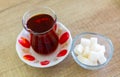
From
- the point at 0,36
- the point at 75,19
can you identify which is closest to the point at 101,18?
the point at 75,19

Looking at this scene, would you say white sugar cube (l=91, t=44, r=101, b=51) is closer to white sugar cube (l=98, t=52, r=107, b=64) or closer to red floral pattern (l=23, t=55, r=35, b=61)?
white sugar cube (l=98, t=52, r=107, b=64)

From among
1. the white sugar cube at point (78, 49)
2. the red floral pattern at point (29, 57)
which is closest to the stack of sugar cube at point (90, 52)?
the white sugar cube at point (78, 49)

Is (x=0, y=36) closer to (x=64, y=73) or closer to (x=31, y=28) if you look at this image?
(x=31, y=28)

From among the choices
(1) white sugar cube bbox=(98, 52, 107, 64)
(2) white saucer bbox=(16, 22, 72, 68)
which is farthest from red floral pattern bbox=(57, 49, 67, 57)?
(1) white sugar cube bbox=(98, 52, 107, 64)

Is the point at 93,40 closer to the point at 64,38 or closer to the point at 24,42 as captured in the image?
the point at 64,38

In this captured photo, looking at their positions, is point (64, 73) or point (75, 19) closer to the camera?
point (64, 73)
